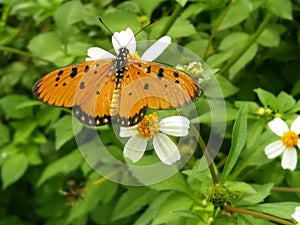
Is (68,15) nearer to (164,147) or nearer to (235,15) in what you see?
(235,15)

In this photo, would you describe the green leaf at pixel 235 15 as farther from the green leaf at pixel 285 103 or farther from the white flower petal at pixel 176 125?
the white flower petal at pixel 176 125

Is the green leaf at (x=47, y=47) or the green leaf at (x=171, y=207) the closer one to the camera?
the green leaf at (x=171, y=207)

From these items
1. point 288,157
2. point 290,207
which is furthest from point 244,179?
point 290,207

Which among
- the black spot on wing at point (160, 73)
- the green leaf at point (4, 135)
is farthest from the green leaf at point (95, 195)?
the black spot on wing at point (160, 73)

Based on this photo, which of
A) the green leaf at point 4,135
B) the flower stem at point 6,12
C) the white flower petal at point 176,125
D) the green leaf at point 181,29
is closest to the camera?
the white flower petal at point 176,125

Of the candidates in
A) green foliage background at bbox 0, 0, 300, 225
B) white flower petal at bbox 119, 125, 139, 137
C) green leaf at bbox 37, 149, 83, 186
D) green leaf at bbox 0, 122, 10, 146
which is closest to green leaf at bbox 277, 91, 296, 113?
green foliage background at bbox 0, 0, 300, 225

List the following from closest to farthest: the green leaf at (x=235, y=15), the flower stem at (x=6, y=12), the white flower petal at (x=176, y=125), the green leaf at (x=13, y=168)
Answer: the white flower petal at (x=176, y=125), the green leaf at (x=235, y=15), the green leaf at (x=13, y=168), the flower stem at (x=6, y=12)

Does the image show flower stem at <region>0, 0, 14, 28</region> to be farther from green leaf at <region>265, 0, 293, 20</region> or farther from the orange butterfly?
the orange butterfly

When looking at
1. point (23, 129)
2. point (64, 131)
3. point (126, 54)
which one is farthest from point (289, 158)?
point (23, 129)
